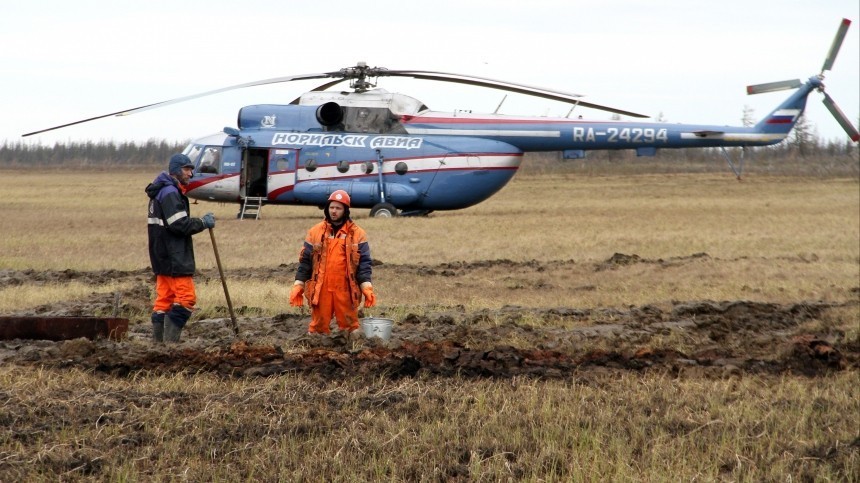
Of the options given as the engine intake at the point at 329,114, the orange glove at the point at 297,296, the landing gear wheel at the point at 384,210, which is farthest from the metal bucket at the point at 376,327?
the landing gear wheel at the point at 384,210

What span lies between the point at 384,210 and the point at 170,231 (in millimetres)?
16551

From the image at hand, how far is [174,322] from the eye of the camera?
1027cm

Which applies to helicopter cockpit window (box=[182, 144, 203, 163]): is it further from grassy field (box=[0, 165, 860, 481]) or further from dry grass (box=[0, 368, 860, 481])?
dry grass (box=[0, 368, 860, 481])

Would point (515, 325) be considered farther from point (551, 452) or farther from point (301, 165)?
point (301, 165)

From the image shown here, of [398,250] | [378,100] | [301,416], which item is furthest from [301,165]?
[301,416]

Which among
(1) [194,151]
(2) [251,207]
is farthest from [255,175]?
(1) [194,151]

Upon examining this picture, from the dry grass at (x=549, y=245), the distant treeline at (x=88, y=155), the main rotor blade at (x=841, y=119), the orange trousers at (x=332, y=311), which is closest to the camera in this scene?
the orange trousers at (x=332, y=311)

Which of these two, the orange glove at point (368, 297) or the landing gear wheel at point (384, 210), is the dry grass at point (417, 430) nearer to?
the orange glove at point (368, 297)

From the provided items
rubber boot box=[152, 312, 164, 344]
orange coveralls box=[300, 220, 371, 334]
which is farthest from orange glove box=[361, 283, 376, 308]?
rubber boot box=[152, 312, 164, 344]

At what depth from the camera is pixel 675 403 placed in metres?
7.98

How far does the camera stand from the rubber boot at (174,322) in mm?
10250

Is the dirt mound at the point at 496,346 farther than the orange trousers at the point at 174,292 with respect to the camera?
No

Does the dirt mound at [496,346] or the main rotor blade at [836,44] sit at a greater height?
the main rotor blade at [836,44]

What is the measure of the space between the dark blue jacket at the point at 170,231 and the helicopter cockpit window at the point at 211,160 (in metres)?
16.1
